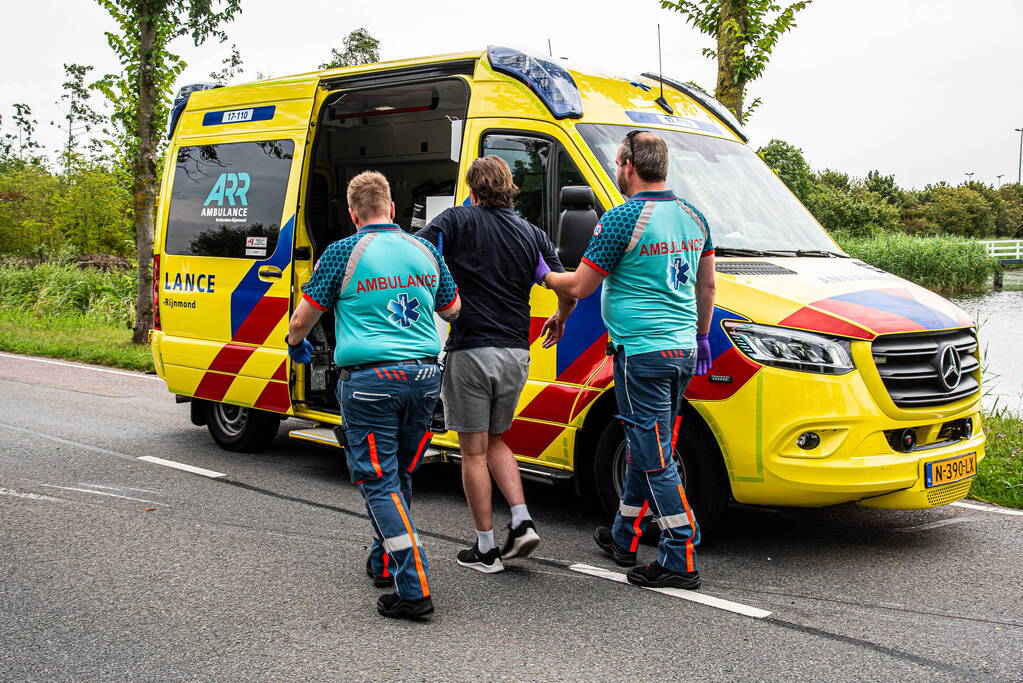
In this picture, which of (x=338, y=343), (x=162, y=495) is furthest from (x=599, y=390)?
(x=162, y=495)

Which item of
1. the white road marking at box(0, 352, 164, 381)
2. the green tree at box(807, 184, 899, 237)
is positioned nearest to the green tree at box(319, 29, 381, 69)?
the green tree at box(807, 184, 899, 237)

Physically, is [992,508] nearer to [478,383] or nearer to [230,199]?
[478,383]

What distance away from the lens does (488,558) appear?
4863 mm

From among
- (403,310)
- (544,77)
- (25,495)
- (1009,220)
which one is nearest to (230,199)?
(25,495)

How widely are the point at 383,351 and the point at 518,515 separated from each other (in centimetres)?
115

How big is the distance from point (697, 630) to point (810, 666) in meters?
0.50

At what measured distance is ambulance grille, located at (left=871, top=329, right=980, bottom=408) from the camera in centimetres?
473

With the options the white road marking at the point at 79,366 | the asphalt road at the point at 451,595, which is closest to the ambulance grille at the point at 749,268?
the asphalt road at the point at 451,595

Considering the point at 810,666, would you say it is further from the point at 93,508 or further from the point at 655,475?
the point at 93,508

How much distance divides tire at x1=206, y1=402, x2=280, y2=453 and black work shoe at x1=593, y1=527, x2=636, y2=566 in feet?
10.7

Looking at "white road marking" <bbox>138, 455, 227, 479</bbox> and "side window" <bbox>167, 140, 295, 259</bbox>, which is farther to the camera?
"side window" <bbox>167, 140, 295, 259</bbox>

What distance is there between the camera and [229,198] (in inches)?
293

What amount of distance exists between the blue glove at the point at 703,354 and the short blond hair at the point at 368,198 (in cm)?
157

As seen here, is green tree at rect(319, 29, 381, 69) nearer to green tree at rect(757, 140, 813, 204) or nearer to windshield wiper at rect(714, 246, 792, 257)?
green tree at rect(757, 140, 813, 204)
